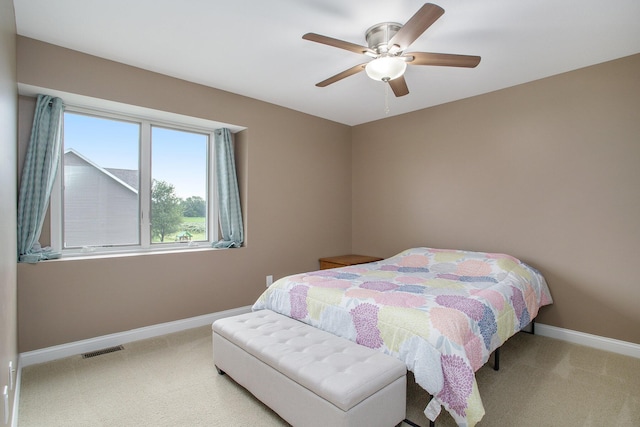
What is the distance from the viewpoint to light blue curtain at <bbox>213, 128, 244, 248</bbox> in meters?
3.66

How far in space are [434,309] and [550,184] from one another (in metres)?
2.05

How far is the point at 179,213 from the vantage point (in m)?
3.52

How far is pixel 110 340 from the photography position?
285 cm

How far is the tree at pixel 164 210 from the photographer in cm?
334

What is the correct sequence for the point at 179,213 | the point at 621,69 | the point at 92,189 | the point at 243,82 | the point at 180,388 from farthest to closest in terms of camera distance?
the point at 179,213 < the point at 243,82 < the point at 92,189 < the point at 621,69 < the point at 180,388

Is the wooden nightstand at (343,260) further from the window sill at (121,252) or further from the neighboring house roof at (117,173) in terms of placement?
the neighboring house roof at (117,173)

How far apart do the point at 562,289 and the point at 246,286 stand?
10.3 ft

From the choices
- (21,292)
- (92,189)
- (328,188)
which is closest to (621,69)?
(328,188)

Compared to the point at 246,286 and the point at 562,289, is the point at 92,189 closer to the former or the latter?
the point at 246,286

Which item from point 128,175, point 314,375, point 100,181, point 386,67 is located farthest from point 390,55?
point 100,181

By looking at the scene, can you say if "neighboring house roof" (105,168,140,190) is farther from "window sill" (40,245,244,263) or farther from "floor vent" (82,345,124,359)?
"floor vent" (82,345,124,359)

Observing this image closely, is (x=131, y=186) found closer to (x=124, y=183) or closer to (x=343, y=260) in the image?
(x=124, y=183)

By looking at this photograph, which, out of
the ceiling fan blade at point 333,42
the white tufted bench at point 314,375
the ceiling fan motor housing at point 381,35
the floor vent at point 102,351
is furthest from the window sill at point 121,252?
the ceiling fan motor housing at point 381,35

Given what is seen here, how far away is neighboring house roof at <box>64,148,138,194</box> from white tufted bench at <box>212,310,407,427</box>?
6.00 feet
